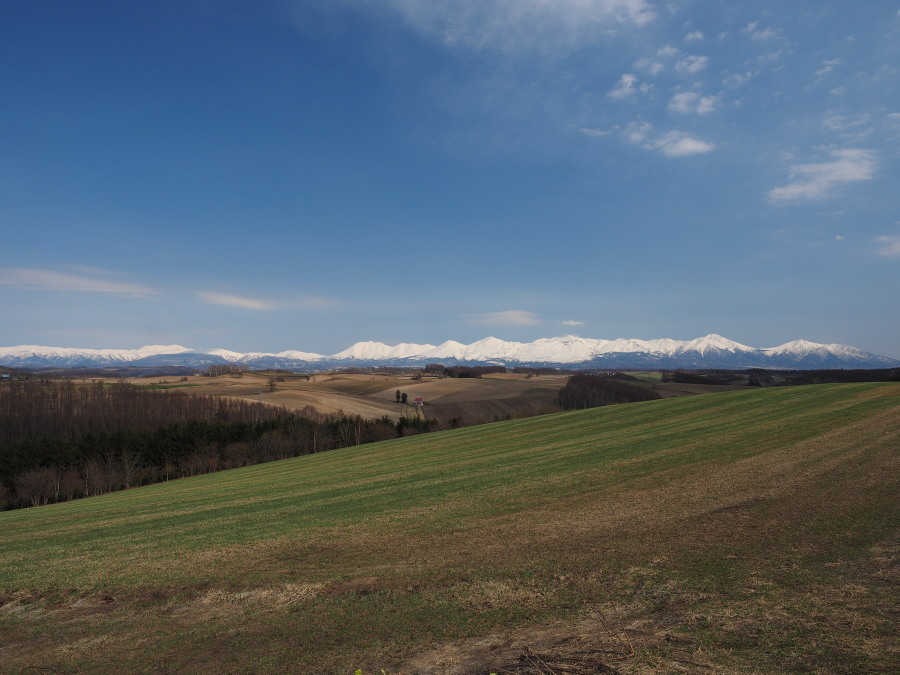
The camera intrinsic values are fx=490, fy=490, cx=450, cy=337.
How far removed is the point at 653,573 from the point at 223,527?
1553 cm

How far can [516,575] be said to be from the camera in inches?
409

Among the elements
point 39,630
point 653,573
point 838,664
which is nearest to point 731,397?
point 653,573

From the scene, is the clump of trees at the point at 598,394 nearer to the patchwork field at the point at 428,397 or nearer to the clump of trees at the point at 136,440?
the patchwork field at the point at 428,397

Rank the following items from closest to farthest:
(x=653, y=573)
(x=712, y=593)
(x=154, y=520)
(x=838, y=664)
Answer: (x=838, y=664), (x=712, y=593), (x=653, y=573), (x=154, y=520)

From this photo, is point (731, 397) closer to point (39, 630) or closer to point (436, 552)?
point (436, 552)

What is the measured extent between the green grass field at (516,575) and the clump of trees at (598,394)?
252 feet

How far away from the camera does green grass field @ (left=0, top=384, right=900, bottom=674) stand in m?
7.23

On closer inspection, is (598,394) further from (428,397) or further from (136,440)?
(136,440)

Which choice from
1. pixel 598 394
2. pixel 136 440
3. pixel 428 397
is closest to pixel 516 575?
pixel 136 440

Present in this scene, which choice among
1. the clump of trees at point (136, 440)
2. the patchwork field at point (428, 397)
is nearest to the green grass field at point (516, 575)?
the clump of trees at point (136, 440)

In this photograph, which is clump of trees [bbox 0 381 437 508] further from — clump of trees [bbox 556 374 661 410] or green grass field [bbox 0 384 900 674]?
green grass field [bbox 0 384 900 674]

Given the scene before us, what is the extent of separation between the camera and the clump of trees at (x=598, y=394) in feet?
325

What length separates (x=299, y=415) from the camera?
94.4m

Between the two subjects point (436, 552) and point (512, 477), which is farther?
point (512, 477)
